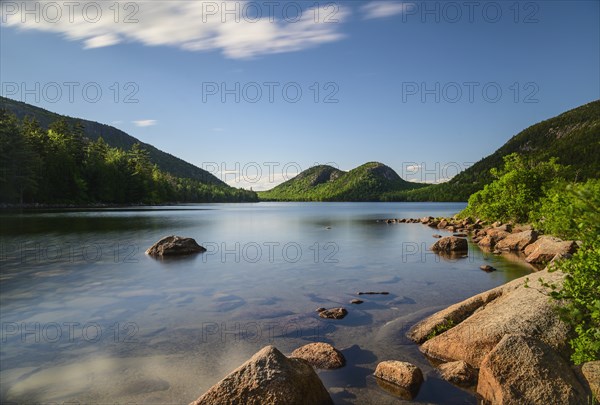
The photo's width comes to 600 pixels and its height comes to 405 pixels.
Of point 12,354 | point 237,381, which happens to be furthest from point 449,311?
point 12,354

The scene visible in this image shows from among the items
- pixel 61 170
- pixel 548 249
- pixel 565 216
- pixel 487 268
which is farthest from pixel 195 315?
pixel 61 170

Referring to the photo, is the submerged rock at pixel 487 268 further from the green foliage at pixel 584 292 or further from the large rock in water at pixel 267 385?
the large rock in water at pixel 267 385

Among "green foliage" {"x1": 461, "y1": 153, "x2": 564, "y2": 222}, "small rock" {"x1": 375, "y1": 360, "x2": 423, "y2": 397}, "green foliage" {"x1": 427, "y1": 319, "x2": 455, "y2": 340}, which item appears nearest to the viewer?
"small rock" {"x1": 375, "y1": 360, "x2": 423, "y2": 397}

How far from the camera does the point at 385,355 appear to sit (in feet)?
37.3

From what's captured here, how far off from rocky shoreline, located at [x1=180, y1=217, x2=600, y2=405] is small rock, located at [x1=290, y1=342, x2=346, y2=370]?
3cm

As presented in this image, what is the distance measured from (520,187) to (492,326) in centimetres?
3795

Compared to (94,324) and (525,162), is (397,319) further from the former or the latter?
(525,162)

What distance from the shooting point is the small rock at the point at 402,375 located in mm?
9266

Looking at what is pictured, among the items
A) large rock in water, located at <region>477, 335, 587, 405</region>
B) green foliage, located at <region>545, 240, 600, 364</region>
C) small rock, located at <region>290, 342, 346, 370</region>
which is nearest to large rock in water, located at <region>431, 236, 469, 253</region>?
small rock, located at <region>290, 342, 346, 370</region>

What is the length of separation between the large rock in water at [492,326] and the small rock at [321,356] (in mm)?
2787

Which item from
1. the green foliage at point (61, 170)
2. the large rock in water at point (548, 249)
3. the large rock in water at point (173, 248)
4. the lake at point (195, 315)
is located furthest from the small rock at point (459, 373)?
the green foliage at point (61, 170)

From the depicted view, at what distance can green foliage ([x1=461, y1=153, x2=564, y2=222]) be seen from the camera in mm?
42250

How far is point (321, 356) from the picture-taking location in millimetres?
10633

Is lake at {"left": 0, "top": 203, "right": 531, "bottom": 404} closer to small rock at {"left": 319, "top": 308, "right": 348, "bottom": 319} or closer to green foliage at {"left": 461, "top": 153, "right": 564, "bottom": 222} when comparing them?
small rock at {"left": 319, "top": 308, "right": 348, "bottom": 319}
